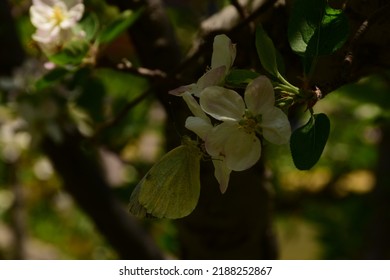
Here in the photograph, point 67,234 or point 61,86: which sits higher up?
point 61,86

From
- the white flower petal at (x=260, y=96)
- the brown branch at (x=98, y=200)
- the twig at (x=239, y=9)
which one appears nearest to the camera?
the white flower petal at (x=260, y=96)

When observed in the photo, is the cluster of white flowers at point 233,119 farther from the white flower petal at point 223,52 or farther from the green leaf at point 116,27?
the green leaf at point 116,27

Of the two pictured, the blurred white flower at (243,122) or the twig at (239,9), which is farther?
the twig at (239,9)

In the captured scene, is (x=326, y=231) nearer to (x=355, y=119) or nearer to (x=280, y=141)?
(x=355, y=119)

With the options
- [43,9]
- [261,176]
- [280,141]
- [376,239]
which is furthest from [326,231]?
[280,141]

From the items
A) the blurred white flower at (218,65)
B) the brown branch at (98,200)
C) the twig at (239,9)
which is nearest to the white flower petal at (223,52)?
the blurred white flower at (218,65)

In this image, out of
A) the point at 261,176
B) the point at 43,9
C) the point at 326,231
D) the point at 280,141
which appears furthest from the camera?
the point at 326,231
